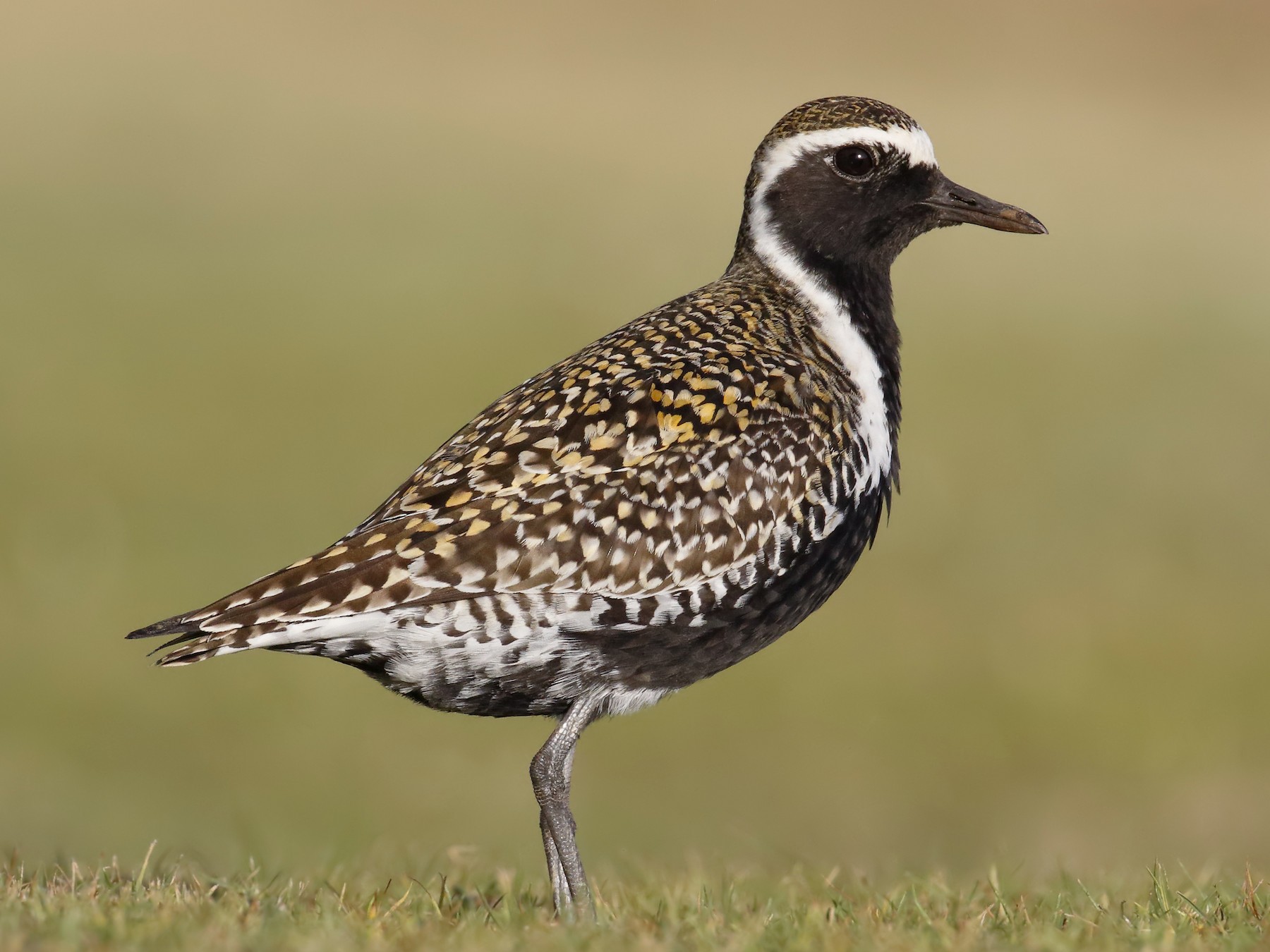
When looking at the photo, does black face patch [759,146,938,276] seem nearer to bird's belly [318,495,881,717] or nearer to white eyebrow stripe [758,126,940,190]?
white eyebrow stripe [758,126,940,190]

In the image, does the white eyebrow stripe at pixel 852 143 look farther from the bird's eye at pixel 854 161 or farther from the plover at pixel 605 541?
the plover at pixel 605 541

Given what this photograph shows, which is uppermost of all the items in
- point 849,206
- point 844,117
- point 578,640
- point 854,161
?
point 844,117

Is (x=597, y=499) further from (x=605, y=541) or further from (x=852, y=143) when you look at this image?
(x=852, y=143)

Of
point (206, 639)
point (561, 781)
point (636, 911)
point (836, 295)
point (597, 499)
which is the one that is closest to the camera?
point (206, 639)

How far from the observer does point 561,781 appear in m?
6.46

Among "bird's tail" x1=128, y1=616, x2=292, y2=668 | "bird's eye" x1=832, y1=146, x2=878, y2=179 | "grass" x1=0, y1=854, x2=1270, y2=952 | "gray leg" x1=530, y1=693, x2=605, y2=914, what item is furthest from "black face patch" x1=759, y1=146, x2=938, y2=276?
"bird's tail" x1=128, y1=616, x2=292, y2=668

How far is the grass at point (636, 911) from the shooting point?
4.98 m

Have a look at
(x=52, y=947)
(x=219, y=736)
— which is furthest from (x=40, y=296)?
(x=52, y=947)

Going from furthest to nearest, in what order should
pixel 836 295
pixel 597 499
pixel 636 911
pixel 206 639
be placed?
pixel 836 295 < pixel 597 499 < pixel 636 911 < pixel 206 639

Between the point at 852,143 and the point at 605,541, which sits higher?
the point at 852,143

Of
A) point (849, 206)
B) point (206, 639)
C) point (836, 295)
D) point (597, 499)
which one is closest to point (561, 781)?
point (597, 499)

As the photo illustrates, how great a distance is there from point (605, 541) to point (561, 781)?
100 centimetres

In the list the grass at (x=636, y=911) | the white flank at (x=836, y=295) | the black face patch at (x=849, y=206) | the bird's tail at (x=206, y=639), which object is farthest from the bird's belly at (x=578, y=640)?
the black face patch at (x=849, y=206)

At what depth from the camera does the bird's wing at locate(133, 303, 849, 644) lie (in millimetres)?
→ 6012
